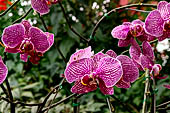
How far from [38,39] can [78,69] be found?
0.30ft

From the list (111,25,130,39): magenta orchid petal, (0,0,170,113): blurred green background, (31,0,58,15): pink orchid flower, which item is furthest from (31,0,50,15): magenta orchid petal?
(0,0,170,113): blurred green background

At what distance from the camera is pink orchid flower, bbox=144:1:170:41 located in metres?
0.36

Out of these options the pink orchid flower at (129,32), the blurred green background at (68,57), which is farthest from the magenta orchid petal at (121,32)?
the blurred green background at (68,57)

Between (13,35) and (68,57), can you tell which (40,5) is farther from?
(68,57)

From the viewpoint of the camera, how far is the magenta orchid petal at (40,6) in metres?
0.38

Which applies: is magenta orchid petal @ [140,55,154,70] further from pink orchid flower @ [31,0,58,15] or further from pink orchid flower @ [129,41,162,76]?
pink orchid flower @ [31,0,58,15]

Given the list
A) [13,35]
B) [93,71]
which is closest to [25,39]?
[13,35]

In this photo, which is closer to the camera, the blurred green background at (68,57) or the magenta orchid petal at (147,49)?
the magenta orchid petal at (147,49)

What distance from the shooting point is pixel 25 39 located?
13.9 inches

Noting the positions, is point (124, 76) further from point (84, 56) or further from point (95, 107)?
point (95, 107)

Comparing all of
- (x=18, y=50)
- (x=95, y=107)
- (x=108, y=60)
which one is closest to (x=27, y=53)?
(x=18, y=50)

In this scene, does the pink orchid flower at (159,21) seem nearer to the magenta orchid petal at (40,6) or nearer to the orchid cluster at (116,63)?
the orchid cluster at (116,63)

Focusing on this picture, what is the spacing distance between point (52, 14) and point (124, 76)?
691 mm

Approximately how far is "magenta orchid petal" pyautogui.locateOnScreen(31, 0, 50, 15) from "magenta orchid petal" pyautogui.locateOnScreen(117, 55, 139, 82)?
16cm
